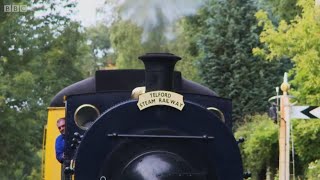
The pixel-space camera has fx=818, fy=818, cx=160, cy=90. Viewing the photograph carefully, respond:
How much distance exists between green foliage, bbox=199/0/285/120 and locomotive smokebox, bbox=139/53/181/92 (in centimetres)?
2454

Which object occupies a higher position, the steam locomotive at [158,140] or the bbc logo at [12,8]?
the bbc logo at [12,8]

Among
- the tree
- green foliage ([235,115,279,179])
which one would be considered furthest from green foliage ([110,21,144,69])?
green foliage ([235,115,279,179])

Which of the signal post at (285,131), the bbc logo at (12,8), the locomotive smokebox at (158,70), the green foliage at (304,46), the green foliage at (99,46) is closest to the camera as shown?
the locomotive smokebox at (158,70)

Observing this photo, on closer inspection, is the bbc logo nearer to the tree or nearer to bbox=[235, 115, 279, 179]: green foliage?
the tree

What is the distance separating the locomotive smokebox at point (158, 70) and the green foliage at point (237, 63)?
24.5m

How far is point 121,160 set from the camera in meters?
6.06

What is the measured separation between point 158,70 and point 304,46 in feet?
28.9

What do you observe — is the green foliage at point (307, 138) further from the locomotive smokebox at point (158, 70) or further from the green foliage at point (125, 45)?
the green foliage at point (125, 45)

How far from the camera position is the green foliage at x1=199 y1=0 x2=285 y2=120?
101ft

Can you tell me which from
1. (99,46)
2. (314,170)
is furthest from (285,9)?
(99,46)

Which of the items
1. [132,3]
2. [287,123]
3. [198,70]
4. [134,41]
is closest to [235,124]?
[198,70]

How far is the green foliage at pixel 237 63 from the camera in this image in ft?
101

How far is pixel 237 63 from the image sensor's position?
3114 centimetres

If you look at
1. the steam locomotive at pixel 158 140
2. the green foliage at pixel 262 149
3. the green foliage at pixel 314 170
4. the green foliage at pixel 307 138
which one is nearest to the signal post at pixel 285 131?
the green foliage at pixel 307 138
